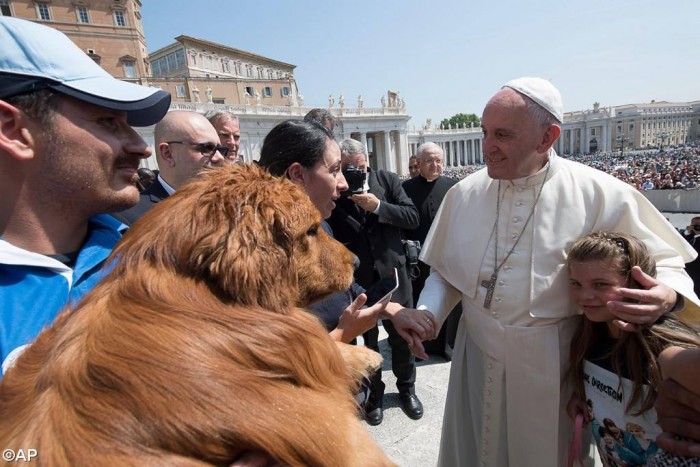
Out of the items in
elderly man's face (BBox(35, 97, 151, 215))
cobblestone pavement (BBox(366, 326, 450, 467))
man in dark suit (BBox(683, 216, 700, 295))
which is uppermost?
elderly man's face (BBox(35, 97, 151, 215))

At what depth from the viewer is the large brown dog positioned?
0.83 metres

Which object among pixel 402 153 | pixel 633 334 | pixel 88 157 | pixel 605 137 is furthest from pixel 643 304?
pixel 605 137

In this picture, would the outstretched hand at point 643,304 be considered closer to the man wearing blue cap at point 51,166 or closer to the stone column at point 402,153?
the man wearing blue cap at point 51,166

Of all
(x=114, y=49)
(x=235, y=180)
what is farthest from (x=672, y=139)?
(x=235, y=180)

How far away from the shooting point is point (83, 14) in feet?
135

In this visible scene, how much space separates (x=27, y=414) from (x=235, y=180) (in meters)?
0.87

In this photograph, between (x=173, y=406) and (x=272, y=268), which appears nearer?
(x=173, y=406)

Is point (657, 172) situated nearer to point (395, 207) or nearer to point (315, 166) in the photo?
point (395, 207)

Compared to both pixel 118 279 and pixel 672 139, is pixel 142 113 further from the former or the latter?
pixel 672 139

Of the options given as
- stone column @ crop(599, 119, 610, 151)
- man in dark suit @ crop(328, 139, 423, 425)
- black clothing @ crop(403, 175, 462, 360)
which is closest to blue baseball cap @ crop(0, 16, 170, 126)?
man in dark suit @ crop(328, 139, 423, 425)

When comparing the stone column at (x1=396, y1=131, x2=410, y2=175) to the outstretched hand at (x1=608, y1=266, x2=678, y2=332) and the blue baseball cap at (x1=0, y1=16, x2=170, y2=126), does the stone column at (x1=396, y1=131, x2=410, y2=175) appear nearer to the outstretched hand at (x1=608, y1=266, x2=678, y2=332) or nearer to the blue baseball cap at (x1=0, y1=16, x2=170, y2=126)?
the outstretched hand at (x1=608, y1=266, x2=678, y2=332)

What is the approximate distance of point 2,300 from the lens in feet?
3.76

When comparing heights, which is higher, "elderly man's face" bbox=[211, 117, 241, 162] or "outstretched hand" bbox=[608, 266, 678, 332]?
"elderly man's face" bbox=[211, 117, 241, 162]

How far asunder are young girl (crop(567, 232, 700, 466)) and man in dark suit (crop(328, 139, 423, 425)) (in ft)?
6.49
